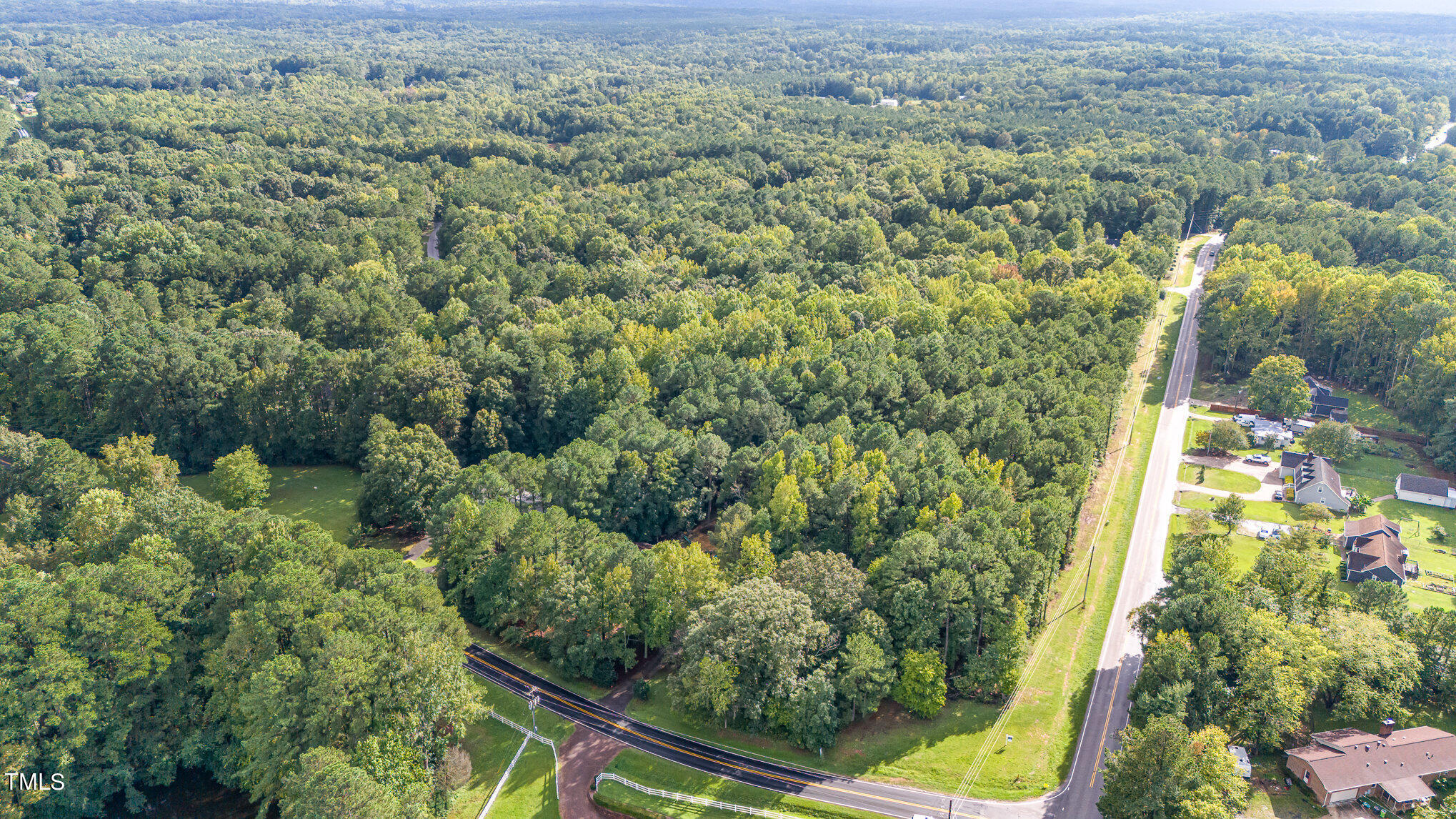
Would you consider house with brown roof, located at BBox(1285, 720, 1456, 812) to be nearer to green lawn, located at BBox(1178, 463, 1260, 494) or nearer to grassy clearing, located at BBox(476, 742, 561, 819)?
green lawn, located at BBox(1178, 463, 1260, 494)

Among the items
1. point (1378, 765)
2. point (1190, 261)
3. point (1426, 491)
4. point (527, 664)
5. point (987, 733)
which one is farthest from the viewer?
point (1190, 261)

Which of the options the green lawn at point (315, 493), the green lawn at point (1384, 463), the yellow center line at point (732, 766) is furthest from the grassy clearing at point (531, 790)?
the green lawn at point (1384, 463)

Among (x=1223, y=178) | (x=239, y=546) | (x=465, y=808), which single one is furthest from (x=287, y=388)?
(x=1223, y=178)

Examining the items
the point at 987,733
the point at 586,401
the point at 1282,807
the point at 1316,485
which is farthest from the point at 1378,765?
the point at 586,401

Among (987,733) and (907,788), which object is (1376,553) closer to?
(987,733)

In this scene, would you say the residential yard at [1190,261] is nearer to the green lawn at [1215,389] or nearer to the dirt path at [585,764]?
the green lawn at [1215,389]

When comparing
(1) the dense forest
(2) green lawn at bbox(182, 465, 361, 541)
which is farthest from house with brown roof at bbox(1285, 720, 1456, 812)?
(2) green lawn at bbox(182, 465, 361, 541)
